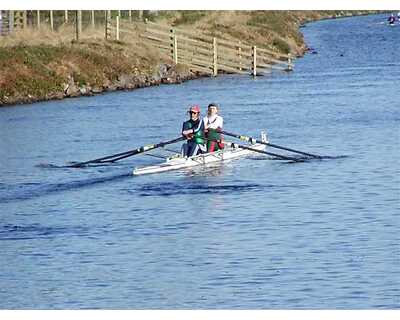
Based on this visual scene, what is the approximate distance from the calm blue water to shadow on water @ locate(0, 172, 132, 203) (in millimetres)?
40

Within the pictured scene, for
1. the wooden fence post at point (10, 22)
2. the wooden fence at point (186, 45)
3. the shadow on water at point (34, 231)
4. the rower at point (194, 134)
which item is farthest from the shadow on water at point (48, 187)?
the wooden fence at point (186, 45)

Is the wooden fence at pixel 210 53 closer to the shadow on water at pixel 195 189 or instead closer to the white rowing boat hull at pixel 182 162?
the white rowing boat hull at pixel 182 162

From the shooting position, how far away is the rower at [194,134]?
26.5m

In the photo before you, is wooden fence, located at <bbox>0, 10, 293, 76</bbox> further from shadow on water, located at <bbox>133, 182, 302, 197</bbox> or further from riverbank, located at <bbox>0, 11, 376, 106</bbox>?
shadow on water, located at <bbox>133, 182, 302, 197</bbox>

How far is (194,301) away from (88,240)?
4718 millimetres

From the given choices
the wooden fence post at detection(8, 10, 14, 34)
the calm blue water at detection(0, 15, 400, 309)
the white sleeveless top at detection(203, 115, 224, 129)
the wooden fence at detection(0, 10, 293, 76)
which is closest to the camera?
the calm blue water at detection(0, 15, 400, 309)

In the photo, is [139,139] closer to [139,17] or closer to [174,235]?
[174,235]

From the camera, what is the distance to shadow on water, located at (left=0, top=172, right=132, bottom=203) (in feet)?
84.6

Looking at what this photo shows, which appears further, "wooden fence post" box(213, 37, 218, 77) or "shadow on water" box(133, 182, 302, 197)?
"wooden fence post" box(213, 37, 218, 77)

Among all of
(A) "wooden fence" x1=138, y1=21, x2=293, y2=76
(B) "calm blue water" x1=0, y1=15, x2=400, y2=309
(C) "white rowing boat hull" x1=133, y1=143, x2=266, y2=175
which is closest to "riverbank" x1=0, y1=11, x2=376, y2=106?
A: (A) "wooden fence" x1=138, y1=21, x2=293, y2=76

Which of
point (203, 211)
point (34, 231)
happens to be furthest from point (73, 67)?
point (34, 231)

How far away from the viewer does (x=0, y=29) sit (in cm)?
4694

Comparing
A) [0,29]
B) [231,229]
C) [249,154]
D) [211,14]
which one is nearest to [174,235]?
[231,229]

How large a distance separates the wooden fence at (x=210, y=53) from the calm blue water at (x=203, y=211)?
→ 27.6 ft
